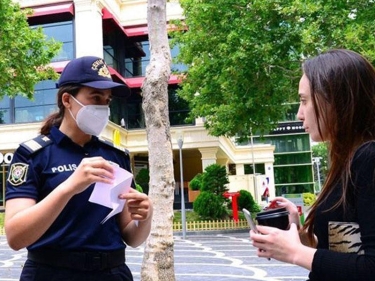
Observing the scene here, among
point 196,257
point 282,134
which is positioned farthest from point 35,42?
point 282,134

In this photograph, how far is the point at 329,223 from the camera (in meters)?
1.56

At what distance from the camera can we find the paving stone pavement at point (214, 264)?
808 centimetres

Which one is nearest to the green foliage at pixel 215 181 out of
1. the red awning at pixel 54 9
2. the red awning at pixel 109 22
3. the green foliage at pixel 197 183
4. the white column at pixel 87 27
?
the green foliage at pixel 197 183

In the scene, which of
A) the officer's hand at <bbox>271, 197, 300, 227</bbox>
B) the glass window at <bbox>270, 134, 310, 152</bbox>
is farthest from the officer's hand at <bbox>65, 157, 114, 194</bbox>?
the glass window at <bbox>270, 134, 310, 152</bbox>

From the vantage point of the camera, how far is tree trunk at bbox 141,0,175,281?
5.61 metres

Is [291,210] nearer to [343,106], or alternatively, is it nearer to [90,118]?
[343,106]

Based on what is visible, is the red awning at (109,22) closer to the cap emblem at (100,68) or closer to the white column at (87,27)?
the white column at (87,27)

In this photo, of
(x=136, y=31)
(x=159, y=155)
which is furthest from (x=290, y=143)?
(x=159, y=155)

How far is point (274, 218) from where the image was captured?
1.62 metres

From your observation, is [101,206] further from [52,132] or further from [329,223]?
[329,223]

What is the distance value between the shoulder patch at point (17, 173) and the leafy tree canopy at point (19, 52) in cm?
1010

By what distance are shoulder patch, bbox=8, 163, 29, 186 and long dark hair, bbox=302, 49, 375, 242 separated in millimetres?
1243

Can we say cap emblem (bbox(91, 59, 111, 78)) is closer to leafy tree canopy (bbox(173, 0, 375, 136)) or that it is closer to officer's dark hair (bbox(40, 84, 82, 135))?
officer's dark hair (bbox(40, 84, 82, 135))

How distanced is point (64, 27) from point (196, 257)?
15.5m
